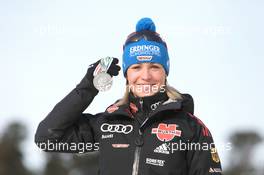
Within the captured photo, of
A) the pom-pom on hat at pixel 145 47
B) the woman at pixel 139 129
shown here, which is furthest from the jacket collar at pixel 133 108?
the pom-pom on hat at pixel 145 47

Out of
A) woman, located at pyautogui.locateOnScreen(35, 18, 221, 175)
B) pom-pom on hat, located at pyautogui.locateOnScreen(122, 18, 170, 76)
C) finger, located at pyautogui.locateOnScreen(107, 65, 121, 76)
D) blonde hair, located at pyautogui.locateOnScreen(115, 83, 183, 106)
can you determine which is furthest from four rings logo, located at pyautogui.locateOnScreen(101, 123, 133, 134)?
pom-pom on hat, located at pyautogui.locateOnScreen(122, 18, 170, 76)

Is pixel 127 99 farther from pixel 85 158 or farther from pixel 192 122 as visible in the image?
pixel 85 158

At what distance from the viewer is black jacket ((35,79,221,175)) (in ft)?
13.0

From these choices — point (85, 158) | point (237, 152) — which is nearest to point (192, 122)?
point (85, 158)

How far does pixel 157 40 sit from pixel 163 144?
0.97 metres

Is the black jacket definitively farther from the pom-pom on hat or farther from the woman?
the pom-pom on hat

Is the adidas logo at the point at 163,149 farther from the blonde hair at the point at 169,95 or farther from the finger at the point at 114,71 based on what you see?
the finger at the point at 114,71

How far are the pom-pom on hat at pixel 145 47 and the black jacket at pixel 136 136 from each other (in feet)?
1.13

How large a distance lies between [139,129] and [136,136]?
0.06 meters

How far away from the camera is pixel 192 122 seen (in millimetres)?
4160

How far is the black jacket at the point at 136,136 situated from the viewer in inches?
156

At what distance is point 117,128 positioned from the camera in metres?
4.15

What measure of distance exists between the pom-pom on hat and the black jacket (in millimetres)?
346

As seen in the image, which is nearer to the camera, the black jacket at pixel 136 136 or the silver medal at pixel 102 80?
the black jacket at pixel 136 136
